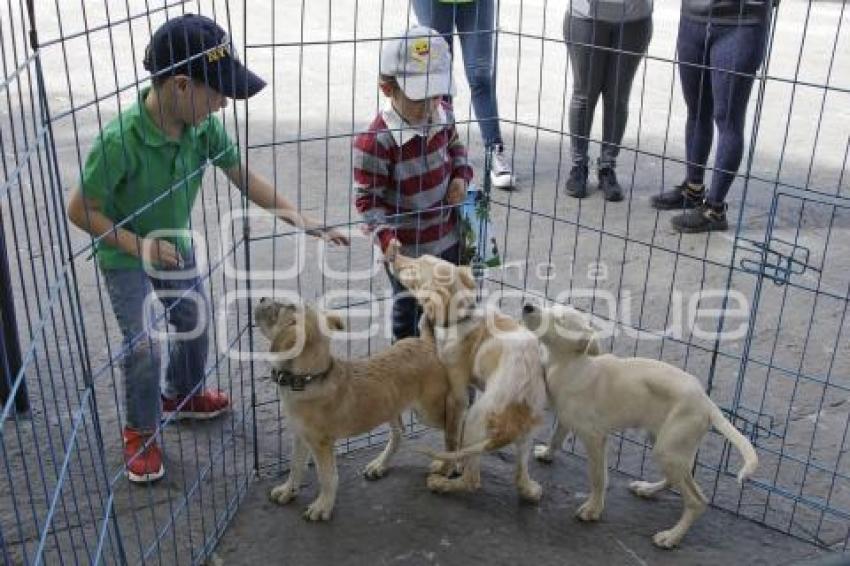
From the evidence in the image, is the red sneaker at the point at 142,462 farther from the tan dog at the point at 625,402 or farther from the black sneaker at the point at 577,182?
the black sneaker at the point at 577,182

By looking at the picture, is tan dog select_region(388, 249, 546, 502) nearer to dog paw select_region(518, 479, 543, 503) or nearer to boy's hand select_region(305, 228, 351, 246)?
dog paw select_region(518, 479, 543, 503)

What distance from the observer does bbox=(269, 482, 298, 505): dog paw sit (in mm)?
3129

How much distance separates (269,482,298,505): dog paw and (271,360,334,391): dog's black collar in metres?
0.46

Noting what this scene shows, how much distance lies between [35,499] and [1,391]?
0.61 m

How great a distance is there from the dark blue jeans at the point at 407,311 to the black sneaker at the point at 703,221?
92.1 inches

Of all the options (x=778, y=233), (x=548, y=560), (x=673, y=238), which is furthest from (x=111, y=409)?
(x=778, y=233)

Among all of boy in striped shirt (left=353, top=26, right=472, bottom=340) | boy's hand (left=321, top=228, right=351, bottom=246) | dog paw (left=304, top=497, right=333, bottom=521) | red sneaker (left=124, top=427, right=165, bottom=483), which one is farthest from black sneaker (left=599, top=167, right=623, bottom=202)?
red sneaker (left=124, top=427, right=165, bottom=483)

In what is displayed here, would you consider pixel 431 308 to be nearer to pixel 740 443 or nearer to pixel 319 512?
pixel 319 512

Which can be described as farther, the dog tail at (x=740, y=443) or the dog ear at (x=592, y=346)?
the dog ear at (x=592, y=346)

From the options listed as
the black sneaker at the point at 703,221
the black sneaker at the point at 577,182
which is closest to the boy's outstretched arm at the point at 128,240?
the black sneaker at the point at 577,182

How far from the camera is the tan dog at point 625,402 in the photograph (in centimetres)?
280

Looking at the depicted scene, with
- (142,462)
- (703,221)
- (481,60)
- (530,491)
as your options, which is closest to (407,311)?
(530,491)

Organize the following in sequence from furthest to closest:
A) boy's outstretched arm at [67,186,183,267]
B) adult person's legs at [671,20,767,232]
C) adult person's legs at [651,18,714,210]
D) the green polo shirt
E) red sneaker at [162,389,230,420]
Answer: adult person's legs at [651,18,714,210] < adult person's legs at [671,20,767,232] < red sneaker at [162,389,230,420] < the green polo shirt < boy's outstretched arm at [67,186,183,267]

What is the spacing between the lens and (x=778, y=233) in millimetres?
5512
